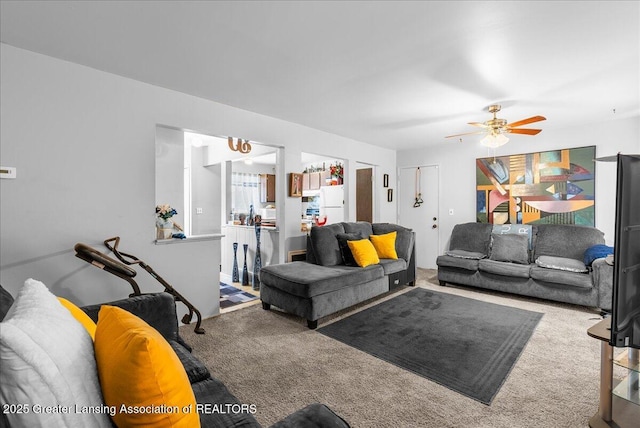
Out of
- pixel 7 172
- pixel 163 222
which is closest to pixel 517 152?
pixel 163 222

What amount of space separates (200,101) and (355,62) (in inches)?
72.4

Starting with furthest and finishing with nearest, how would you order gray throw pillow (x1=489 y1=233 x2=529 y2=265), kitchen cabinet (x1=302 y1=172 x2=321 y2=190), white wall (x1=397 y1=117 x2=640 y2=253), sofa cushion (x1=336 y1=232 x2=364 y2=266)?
kitchen cabinet (x1=302 y1=172 x2=321 y2=190) → gray throw pillow (x1=489 y1=233 x2=529 y2=265) → white wall (x1=397 y1=117 x2=640 y2=253) → sofa cushion (x1=336 y1=232 x2=364 y2=266)

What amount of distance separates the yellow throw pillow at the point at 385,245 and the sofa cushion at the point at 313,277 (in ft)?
1.85

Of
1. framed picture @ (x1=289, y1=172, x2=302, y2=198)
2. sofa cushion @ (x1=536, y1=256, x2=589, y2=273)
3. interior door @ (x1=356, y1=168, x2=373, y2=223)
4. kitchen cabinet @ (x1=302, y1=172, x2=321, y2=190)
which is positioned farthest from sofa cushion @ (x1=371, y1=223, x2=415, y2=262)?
kitchen cabinet @ (x1=302, y1=172, x2=321, y2=190)

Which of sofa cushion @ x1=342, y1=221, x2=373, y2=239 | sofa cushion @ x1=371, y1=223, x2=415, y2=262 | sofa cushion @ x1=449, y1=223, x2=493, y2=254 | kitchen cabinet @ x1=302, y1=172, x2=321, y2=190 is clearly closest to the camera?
sofa cushion @ x1=342, y1=221, x2=373, y2=239

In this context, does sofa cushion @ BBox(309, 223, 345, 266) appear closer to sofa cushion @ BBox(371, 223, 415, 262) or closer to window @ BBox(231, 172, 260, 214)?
sofa cushion @ BBox(371, 223, 415, 262)

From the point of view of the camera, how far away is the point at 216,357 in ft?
8.53

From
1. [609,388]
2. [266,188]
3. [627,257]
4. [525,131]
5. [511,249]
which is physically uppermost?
[525,131]

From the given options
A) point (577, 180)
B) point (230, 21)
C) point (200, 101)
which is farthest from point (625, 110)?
point (200, 101)

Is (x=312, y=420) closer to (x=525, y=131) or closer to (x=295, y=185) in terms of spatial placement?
(x=295, y=185)

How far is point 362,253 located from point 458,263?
170 cm

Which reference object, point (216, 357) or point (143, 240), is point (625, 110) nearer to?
point (216, 357)

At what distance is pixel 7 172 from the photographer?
2344 mm

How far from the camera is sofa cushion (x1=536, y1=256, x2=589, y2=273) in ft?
12.6
